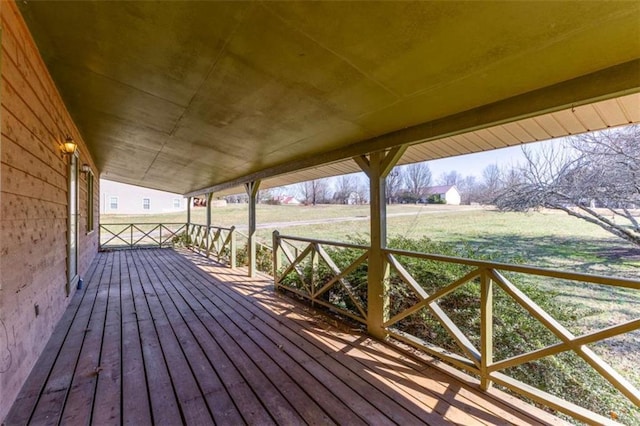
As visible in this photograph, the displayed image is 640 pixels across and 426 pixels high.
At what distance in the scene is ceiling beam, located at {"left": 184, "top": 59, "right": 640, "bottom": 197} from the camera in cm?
147

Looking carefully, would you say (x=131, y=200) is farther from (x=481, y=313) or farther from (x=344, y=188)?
(x=481, y=313)

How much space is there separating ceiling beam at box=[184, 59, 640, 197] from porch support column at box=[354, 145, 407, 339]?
0.18 meters

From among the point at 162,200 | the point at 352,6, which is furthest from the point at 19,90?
the point at 162,200

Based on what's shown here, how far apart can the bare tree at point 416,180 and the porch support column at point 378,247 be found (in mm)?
4079

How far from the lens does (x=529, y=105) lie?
5.90 feet

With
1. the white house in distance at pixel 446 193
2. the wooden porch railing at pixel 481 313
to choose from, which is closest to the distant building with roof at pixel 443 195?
the white house in distance at pixel 446 193

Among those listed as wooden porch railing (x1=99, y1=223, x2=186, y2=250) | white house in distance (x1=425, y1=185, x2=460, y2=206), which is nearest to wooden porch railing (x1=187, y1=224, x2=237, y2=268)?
wooden porch railing (x1=99, y1=223, x2=186, y2=250)

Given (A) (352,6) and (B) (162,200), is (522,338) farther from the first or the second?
(B) (162,200)

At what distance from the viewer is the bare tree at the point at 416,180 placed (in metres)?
6.89

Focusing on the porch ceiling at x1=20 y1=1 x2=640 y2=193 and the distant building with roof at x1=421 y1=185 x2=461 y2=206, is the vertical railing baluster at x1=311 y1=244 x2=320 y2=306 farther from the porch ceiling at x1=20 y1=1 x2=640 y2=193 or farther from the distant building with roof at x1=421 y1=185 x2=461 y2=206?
the distant building with roof at x1=421 y1=185 x2=461 y2=206

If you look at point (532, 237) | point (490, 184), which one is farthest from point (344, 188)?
point (532, 237)

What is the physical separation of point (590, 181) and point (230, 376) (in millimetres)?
4430

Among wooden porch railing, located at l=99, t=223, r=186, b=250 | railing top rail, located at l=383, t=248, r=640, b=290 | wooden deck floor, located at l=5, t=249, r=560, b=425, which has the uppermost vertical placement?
railing top rail, located at l=383, t=248, r=640, b=290

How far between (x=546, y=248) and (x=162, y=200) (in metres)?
23.0
